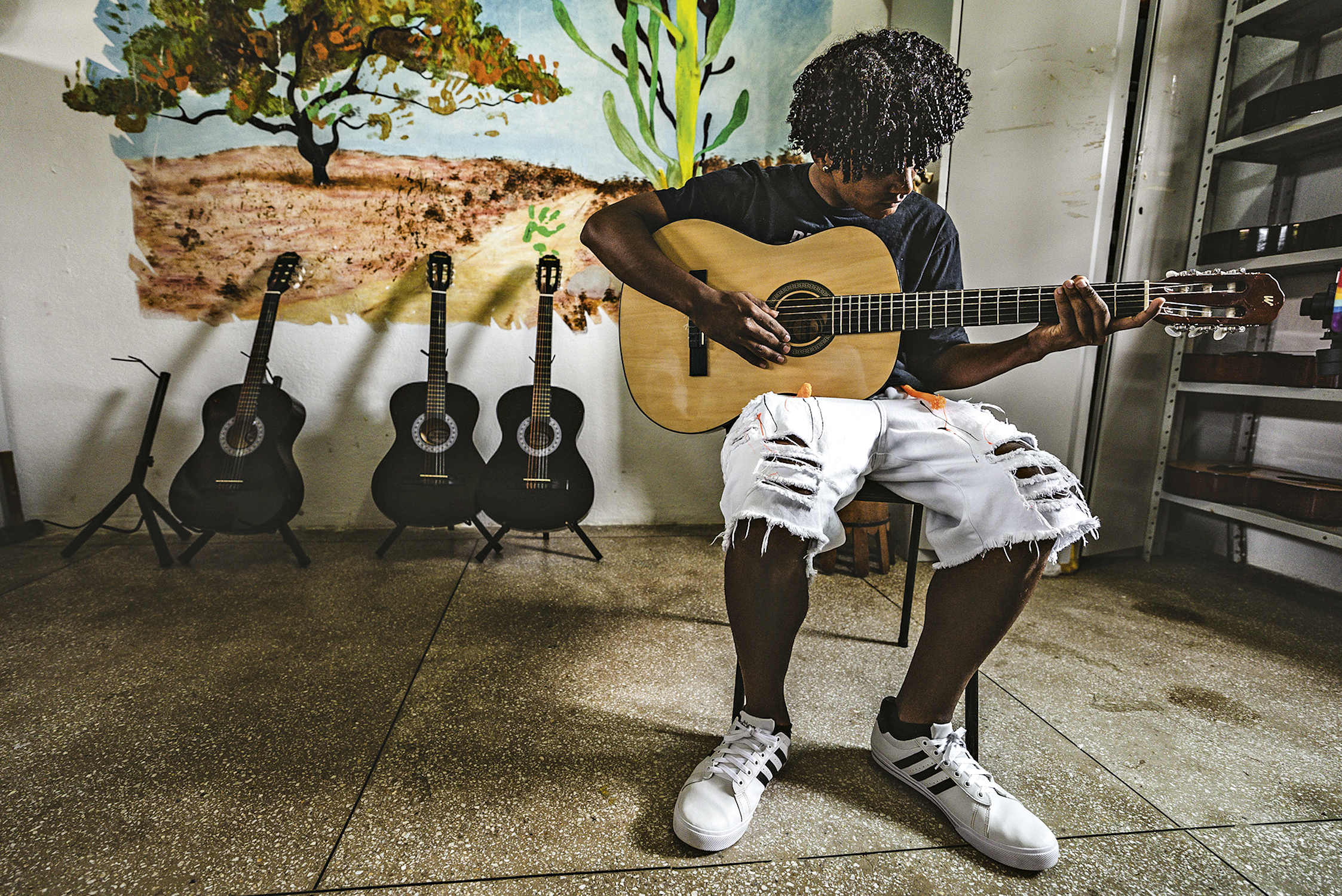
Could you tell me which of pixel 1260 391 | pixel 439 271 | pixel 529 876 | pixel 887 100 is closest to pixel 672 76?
pixel 439 271

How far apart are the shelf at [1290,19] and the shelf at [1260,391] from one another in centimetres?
122

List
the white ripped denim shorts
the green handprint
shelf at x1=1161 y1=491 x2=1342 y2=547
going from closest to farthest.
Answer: the white ripped denim shorts, shelf at x1=1161 y1=491 x2=1342 y2=547, the green handprint

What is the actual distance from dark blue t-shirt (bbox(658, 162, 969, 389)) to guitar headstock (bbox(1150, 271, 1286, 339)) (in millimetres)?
328

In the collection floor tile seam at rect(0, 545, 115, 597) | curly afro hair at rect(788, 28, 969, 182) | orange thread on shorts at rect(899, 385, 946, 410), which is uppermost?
curly afro hair at rect(788, 28, 969, 182)

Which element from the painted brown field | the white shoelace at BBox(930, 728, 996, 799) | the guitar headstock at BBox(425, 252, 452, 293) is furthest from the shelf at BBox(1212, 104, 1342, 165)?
the guitar headstock at BBox(425, 252, 452, 293)

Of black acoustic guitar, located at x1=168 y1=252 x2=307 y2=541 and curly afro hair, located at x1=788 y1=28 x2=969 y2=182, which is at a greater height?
curly afro hair, located at x1=788 y1=28 x2=969 y2=182

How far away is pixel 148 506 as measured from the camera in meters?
2.04

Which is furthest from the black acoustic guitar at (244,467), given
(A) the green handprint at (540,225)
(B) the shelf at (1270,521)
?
Result: (B) the shelf at (1270,521)

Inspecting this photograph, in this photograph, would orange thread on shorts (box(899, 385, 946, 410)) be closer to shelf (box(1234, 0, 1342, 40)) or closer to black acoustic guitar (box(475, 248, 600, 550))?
black acoustic guitar (box(475, 248, 600, 550))

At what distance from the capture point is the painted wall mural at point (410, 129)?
2160 millimetres

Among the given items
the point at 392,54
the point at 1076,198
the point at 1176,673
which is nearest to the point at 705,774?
the point at 1176,673

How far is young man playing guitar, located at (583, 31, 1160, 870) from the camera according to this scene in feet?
2.93

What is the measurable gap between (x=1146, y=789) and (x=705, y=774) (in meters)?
0.79

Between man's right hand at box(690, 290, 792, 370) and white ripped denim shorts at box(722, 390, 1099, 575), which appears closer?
white ripped denim shorts at box(722, 390, 1099, 575)
